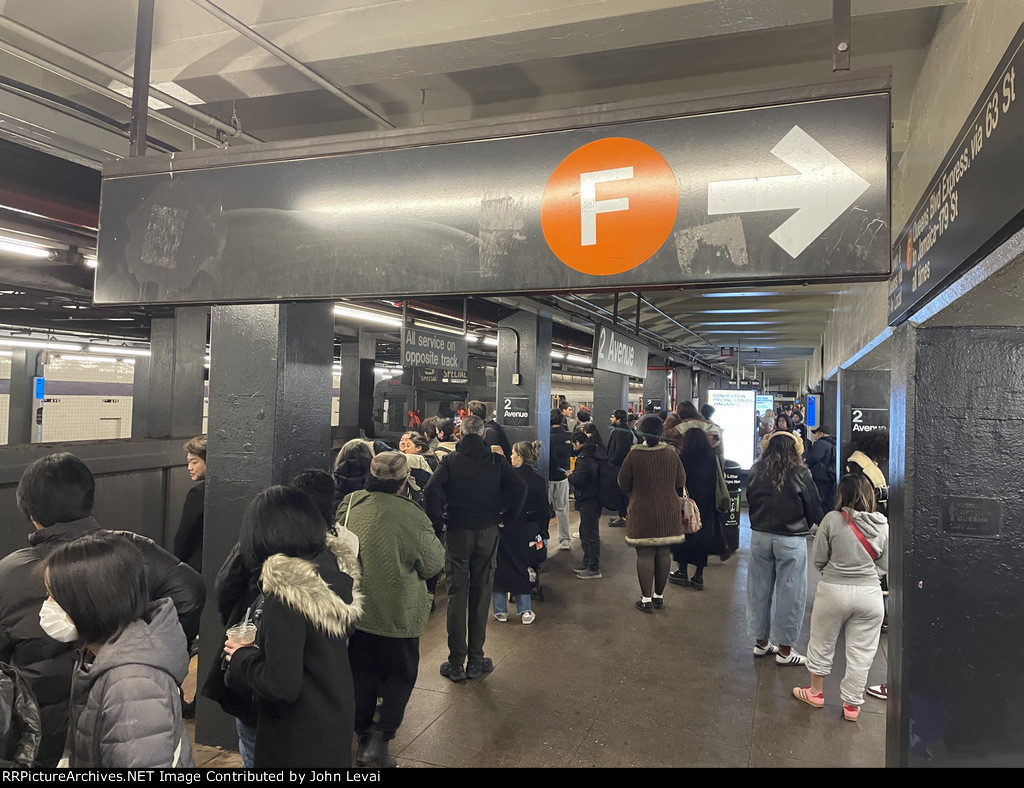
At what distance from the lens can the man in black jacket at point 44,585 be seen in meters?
2.15

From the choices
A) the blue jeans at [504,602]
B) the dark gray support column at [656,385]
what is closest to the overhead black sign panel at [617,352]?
the blue jeans at [504,602]

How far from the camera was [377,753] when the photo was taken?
3.13 meters

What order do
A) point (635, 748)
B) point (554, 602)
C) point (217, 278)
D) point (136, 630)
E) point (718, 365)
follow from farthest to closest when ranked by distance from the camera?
point (718, 365) < point (554, 602) < point (635, 748) < point (217, 278) < point (136, 630)

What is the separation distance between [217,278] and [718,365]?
18.1 metres

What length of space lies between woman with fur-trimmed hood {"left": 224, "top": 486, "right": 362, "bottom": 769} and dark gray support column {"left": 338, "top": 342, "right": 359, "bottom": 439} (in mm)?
9239

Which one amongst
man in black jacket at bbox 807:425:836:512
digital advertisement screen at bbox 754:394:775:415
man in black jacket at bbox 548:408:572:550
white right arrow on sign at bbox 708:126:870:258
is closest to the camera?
white right arrow on sign at bbox 708:126:870:258

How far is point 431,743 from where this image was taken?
340 cm

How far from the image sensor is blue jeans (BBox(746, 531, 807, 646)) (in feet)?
14.5

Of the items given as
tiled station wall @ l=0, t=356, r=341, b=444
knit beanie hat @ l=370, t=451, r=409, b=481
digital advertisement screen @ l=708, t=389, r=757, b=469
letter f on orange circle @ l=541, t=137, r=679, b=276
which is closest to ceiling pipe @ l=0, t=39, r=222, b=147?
knit beanie hat @ l=370, t=451, r=409, b=481

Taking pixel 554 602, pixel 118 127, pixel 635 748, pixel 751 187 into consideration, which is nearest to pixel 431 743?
pixel 635 748

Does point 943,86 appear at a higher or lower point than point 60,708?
higher

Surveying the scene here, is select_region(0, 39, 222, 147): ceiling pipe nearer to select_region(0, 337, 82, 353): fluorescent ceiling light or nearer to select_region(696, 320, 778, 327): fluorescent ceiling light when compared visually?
select_region(696, 320, 778, 327): fluorescent ceiling light

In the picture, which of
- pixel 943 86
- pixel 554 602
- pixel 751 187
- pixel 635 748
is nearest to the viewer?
pixel 751 187

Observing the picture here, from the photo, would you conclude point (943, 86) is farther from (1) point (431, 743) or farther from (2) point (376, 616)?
(1) point (431, 743)
